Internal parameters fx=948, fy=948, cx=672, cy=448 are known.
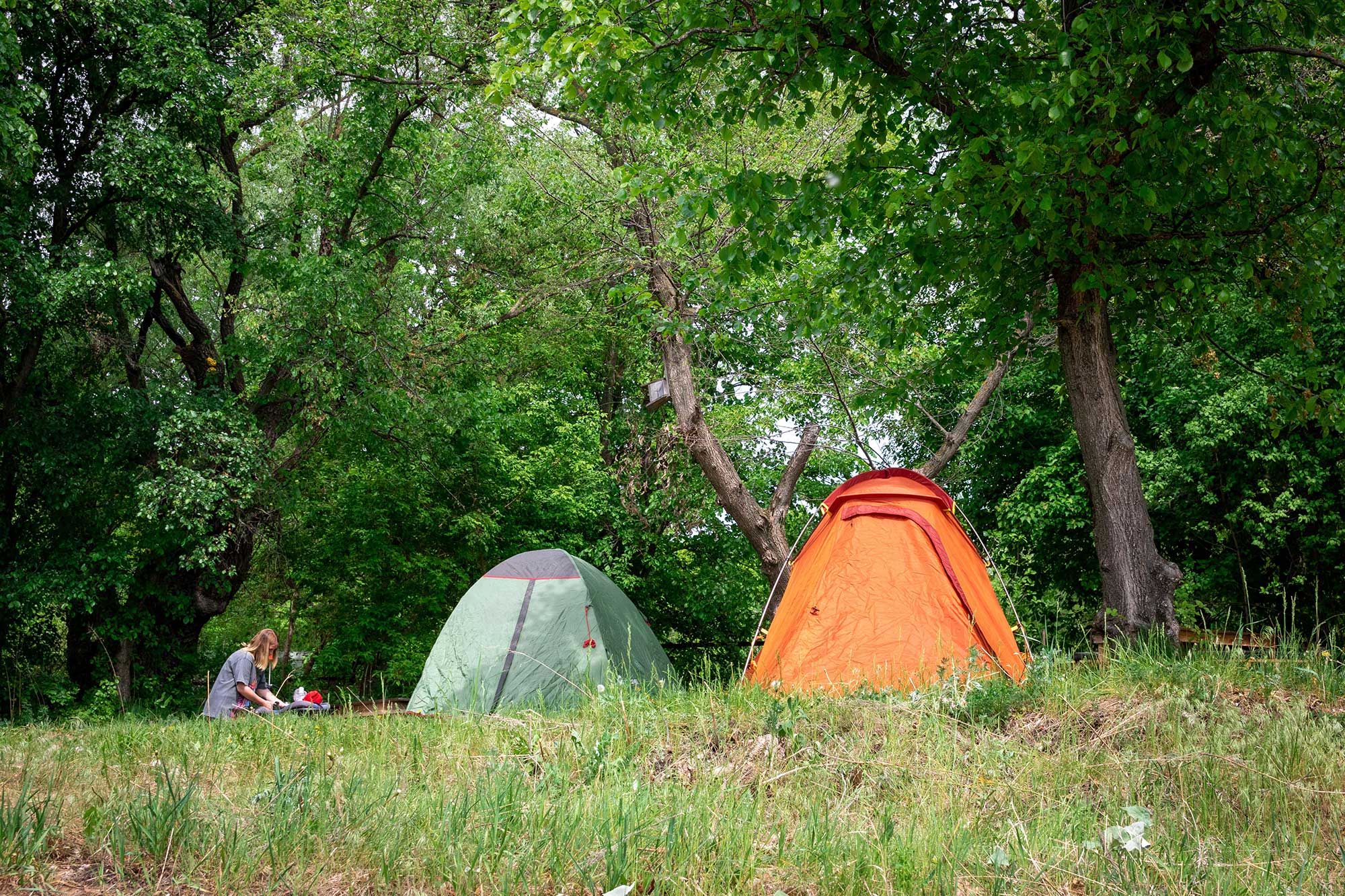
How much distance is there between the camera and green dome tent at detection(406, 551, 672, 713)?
891cm

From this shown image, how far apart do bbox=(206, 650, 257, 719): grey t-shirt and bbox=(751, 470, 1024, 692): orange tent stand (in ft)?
13.8

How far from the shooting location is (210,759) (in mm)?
4242

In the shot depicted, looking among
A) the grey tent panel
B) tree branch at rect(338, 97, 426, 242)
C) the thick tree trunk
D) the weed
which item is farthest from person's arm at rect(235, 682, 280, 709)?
tree branch at rect(338, 97, 426, 242)

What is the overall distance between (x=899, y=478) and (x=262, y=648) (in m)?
5.63

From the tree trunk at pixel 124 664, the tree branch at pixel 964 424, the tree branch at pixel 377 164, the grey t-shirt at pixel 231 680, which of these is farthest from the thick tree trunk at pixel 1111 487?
the tree trunk at pixel 124 664

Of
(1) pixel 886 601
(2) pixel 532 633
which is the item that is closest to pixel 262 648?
(2) pixel 532 633

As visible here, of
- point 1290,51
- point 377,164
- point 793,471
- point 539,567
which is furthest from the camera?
A: point 377,164

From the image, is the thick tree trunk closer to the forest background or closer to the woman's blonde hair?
the forest background

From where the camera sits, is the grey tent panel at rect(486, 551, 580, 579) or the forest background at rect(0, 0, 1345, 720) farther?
the grey tent panel at rect(486, 551, 580, 579)

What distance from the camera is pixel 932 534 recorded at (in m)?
7.26

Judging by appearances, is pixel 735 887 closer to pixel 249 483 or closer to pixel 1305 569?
pixel 249 483

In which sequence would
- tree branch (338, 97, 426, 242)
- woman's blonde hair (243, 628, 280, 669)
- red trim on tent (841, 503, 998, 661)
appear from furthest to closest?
tree branch (338, 97, 426, 242) → woman's blonde hair (243, 628, 280, 669) → red trim on tent (841, 503, 998, 661)

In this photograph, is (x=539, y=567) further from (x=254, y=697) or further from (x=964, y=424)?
(x=964, y=424)

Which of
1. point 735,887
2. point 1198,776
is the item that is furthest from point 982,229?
point 735,887
